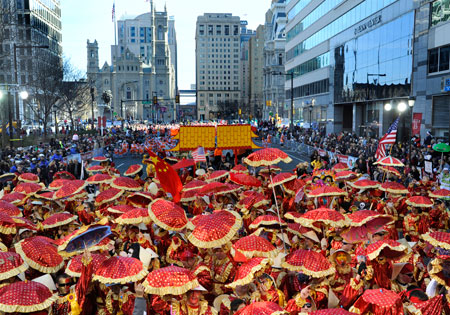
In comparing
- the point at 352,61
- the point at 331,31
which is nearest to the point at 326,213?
the point at 352,61

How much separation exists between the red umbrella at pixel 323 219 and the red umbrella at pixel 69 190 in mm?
5402

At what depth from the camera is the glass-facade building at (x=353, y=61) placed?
1460 inches

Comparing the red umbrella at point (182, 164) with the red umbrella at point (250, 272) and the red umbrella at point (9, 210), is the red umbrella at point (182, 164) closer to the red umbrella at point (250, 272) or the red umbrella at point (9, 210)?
the red umbrella at point (9, 210)

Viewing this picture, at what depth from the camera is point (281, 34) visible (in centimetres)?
11862

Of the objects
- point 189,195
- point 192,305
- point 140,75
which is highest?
point 140,75

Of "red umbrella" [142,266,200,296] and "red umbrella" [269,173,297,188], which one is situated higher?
"red umbrella" [269,173,297,188]

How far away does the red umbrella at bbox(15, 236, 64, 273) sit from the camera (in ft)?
19.8

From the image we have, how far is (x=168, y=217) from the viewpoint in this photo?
23.3ft

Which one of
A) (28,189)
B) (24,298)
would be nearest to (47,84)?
Result: (28,189)

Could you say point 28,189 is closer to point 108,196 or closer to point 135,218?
point 108,196

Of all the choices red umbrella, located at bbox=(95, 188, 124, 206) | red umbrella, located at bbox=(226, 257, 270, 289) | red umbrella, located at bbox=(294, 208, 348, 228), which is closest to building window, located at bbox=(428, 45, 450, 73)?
red umbrella, located at bbox=(95, 188, 124, 206)

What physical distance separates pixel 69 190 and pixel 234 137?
11526 mm

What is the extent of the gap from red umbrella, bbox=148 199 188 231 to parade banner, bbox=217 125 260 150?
43.3ft

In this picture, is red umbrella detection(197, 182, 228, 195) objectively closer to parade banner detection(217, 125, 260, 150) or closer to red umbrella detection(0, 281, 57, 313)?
red umbrella detection(0, 281, 57, 313)
